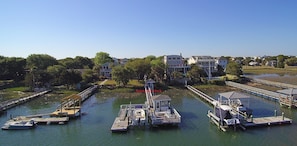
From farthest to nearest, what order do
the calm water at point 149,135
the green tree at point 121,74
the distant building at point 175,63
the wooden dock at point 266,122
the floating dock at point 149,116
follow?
the distant building at point 175,63 < the green tree at point 121,74 < the floating dock at point 149,116 < the wooden dock at point 266,122 < the calm water at point 149,135

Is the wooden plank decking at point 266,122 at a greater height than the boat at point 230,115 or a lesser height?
lesser

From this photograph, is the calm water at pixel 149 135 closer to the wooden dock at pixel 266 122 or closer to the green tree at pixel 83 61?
the wooden dock at pixel 266 122

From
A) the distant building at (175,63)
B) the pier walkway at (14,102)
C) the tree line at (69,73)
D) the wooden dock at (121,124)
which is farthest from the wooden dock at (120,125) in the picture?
the distant building at (175,63)

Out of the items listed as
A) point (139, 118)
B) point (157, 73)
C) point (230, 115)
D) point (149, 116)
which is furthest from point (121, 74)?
point (230, 115)

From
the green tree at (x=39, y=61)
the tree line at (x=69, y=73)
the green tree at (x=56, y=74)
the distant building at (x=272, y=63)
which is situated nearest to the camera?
the tree line at (x=69, y=73)

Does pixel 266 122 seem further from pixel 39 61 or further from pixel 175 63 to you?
pixel 39 61

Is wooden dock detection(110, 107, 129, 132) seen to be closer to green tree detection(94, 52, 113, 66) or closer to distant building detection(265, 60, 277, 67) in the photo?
green tree detection(94, 52, 113, 66)

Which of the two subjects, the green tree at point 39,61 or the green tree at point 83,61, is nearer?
the green tree at point 39,61

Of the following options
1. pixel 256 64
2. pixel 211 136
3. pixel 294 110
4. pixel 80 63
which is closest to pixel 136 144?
pixel 211 136

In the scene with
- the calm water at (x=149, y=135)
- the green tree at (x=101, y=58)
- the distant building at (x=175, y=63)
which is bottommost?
the calm water at (x=149, y=135)

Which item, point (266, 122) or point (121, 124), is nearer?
point (266, 122)

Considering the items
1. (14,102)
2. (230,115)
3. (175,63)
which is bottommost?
(14,102)
